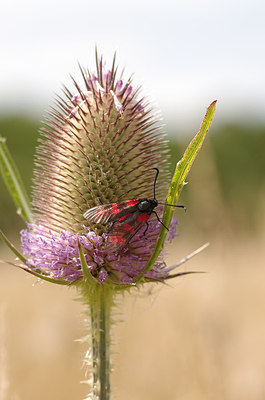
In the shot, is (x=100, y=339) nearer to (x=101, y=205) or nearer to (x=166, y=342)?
(x=101, y=205)

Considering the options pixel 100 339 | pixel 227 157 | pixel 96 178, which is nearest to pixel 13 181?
pixel 96 178

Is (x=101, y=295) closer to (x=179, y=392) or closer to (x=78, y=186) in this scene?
(x=78, y=186)

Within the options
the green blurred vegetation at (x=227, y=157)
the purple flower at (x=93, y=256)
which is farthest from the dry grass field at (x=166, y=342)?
the green blurred vegetation at (x=227, y=157)

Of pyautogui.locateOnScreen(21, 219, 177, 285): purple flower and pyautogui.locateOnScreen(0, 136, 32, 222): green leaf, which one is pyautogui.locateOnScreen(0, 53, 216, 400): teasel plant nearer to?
pyautogui.locateOnScreen(21, 219, 177, 285): purple flower

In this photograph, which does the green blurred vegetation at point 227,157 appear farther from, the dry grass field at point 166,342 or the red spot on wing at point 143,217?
the red spot on wing at point 143,217

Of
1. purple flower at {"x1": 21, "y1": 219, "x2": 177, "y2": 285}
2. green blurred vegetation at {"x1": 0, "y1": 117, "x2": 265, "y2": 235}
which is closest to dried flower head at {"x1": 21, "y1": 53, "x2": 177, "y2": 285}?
purple flower at {"x1": 21, "y1": 219, "x2": 177, "y2": 285}

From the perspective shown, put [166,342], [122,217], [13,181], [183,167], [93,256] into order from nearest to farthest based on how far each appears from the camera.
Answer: [183,167]
[122,217]
[93,256]
[13,181]
[166,342]
